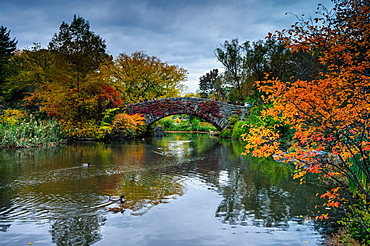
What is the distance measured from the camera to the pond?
414cm

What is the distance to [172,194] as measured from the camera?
6.46 meters

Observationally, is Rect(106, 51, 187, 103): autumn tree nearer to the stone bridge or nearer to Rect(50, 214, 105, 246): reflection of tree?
the stone bridge

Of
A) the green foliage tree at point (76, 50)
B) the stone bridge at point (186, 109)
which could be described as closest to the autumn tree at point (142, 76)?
the stone bridge at point (186, 109)

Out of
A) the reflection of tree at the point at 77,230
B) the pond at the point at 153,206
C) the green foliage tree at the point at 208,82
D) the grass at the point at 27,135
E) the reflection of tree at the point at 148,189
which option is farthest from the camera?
the green foliage tree at the point at 208,82

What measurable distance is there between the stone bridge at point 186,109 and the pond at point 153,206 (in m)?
15.3

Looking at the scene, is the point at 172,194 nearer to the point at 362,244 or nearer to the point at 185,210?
the point at 185,210

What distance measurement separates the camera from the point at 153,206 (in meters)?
5.54

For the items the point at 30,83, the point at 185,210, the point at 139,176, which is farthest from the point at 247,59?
the point at 185,210

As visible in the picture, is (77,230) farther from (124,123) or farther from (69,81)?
(124,123)

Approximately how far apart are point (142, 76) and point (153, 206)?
22724 millimetres

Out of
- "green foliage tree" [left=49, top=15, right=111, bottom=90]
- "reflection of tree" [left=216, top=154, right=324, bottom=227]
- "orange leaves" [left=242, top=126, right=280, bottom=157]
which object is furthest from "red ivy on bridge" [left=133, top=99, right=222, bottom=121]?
"orange leaves" [left=242, top=126, right=280, bottom=157]

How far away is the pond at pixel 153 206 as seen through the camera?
4.14 metres

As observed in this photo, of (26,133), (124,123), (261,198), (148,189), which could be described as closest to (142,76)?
(124,123)

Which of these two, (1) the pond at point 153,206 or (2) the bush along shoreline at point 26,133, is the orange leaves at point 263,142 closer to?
(1) the pond at point 153,206
